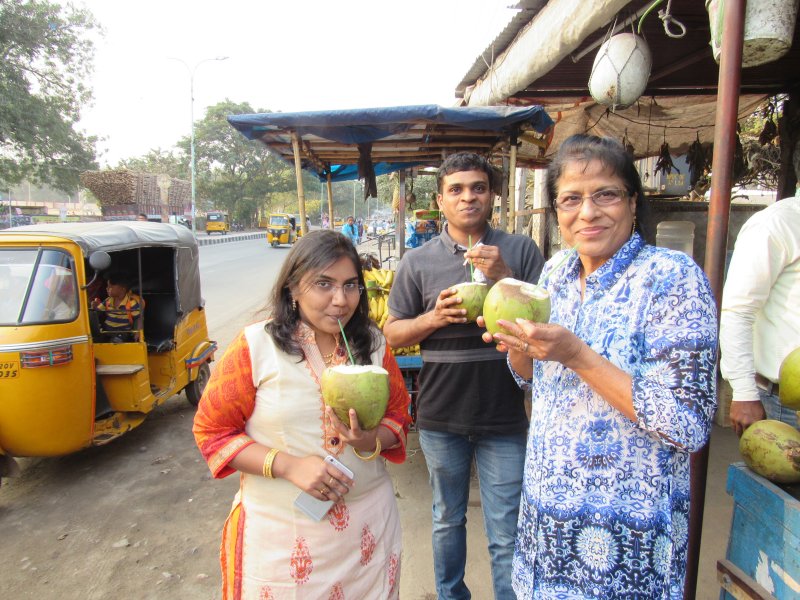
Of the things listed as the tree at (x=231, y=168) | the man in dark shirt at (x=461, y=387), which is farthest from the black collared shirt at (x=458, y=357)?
the tree at (x=231, y=168)

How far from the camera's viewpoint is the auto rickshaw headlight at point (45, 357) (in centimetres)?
331

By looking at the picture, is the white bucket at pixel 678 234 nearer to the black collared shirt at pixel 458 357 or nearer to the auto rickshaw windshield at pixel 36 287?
the black collared shirt at pixel 458 357

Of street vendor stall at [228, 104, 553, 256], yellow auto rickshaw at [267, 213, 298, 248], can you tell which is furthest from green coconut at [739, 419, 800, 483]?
yellow auto rickshaw at [267, 213, 298, 248]

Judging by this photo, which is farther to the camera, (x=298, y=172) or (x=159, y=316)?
(x=159, y=316)

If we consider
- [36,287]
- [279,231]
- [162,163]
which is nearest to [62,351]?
[36,287]

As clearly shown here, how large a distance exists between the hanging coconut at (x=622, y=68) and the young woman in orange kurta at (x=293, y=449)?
2.45 meters

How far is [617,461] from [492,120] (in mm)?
3092

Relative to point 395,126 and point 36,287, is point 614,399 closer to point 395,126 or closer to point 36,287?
point 395,126

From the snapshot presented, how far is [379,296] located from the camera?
4266 mm

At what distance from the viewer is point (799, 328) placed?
192 cm

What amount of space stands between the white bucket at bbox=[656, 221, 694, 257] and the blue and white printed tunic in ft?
16.4

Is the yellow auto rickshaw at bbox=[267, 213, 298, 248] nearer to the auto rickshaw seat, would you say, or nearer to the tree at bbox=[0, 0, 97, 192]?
the tree at bbox=[0, 0, 97, 192]

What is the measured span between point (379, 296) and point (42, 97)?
23.4 m

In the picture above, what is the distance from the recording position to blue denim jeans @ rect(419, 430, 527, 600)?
1.96 m
